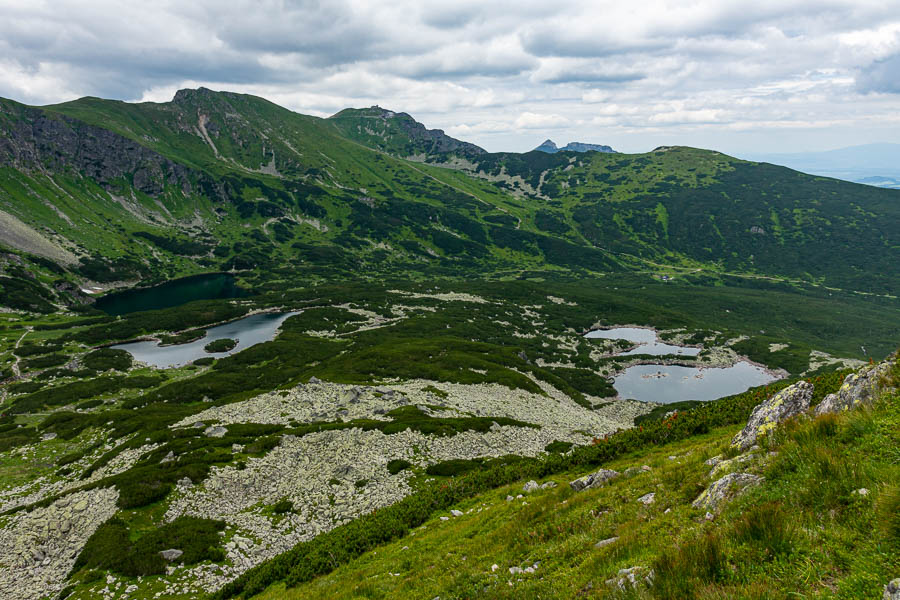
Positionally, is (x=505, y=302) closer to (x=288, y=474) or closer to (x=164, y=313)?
(x=164, y=313)

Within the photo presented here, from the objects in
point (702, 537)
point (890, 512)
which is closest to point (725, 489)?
point (702, 537)

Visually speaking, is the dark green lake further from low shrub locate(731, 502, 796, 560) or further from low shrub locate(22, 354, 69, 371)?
low shrub locate(731, 502, 796, 560)

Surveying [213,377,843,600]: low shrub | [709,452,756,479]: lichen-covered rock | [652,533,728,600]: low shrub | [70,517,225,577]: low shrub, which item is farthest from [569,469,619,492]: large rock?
[70,517,225,577]: low shrub

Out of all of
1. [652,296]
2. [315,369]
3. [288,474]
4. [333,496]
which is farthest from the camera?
[652,296]

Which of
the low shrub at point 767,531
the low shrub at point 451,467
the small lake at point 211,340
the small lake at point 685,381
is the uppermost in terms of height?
the low shrub at point 767,531

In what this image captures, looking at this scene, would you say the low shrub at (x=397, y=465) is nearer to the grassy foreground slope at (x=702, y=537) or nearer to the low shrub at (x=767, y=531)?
the grassy foreground slope at (x=702, y=537)

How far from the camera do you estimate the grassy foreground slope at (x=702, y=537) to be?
5.79 metres

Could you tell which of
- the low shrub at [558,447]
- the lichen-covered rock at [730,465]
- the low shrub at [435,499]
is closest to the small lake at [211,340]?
the low shrub at [558,447]

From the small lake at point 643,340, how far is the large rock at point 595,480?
4672 inches

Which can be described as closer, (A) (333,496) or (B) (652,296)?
(A) (333,496)

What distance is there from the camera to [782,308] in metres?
180

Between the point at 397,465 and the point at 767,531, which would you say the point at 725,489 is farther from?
the point at 397,465

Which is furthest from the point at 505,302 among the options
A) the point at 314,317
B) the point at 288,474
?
the point at 288,474

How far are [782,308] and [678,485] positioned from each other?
219m
